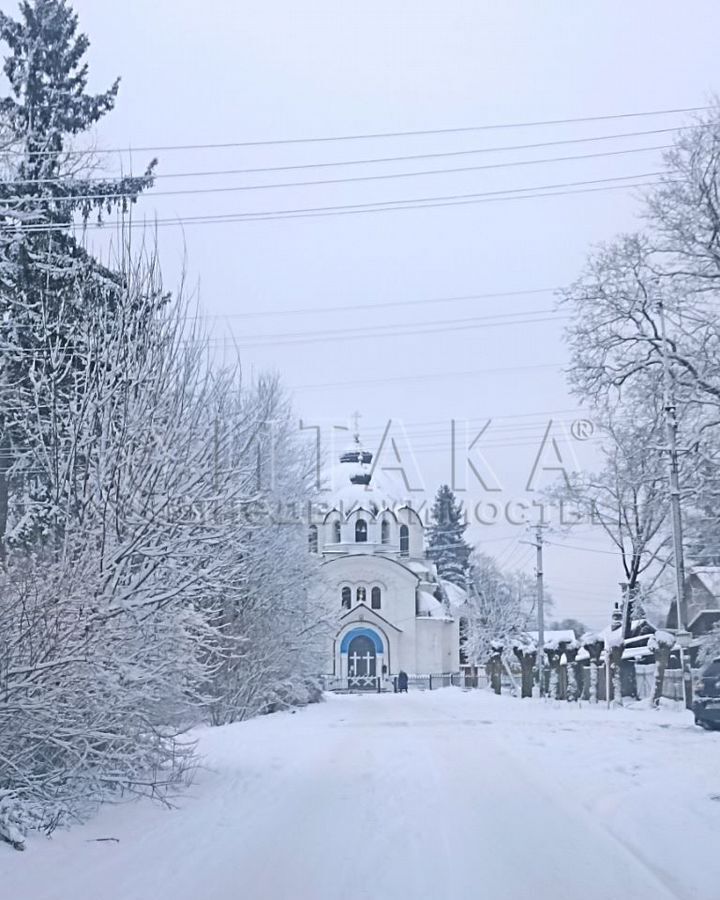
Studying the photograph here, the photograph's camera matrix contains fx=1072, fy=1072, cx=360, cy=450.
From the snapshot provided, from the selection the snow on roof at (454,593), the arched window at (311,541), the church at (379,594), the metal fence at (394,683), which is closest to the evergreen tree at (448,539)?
the snow on roof at (454,593)

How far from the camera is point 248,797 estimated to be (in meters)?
12.0

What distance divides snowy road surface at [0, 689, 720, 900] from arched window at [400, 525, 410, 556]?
67.6 meters

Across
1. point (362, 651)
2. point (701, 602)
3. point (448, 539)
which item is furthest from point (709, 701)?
point (448, 539)

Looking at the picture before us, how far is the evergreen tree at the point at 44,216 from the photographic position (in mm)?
13016

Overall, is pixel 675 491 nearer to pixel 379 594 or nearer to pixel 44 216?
pixel 44 216

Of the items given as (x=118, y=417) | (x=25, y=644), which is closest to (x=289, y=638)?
(x=118, y=417)

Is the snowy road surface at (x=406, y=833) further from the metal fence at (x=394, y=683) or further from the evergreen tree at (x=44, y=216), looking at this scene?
the metal fence at (x=394, y=683)

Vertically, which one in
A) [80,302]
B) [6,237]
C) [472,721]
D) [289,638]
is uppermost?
[6,237]

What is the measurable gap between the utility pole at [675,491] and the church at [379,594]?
151 feet

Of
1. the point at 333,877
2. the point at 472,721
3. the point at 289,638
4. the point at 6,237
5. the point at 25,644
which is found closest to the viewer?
the point at 333,877

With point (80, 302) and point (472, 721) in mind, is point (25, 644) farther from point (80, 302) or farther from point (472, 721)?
point (472, 721)

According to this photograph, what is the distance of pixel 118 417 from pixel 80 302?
2.84 metres

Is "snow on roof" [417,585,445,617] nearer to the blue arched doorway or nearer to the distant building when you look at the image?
the blue arched doorway

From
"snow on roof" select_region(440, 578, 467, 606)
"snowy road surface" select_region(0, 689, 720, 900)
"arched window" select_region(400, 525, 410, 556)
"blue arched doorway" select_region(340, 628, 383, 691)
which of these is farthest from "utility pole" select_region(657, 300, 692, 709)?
"snow on roof" select_region(440, 578, 467, 606)
